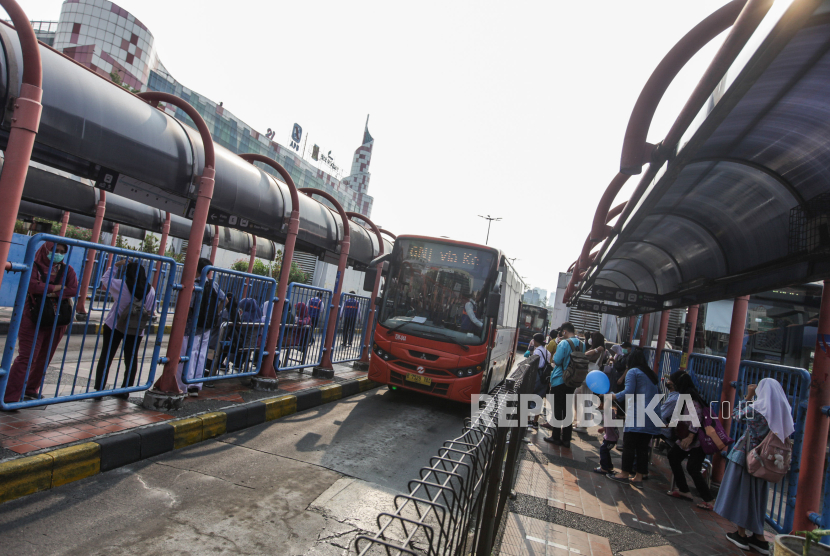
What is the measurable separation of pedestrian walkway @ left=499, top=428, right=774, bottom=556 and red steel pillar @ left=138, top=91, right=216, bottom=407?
12.7ft

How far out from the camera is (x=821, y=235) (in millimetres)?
4027

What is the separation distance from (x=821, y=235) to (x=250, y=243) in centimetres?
1374

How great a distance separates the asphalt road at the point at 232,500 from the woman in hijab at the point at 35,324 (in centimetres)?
137

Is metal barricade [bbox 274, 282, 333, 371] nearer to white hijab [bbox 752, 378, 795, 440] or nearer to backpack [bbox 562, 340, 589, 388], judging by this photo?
backpack [bbox 562, 340, 589, 388]

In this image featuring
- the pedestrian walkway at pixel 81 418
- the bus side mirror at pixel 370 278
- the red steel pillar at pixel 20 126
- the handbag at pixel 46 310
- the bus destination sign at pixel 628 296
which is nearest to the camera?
the red steel pillar at pixel 20 126

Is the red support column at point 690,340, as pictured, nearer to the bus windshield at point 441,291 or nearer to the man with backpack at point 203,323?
the bus windshield at point 441,291

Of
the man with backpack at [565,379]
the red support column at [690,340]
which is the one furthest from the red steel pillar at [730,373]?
the man with backpack at [565,379]

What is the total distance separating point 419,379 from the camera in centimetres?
826

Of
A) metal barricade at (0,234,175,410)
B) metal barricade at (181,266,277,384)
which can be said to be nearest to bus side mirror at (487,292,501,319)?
metal barricade at (181,266,277,384)

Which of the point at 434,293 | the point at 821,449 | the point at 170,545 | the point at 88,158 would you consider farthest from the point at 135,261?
the point at 821,449

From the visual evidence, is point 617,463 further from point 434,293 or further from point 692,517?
point 434,293

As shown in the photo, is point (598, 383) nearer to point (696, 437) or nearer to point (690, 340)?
point (696, 437)

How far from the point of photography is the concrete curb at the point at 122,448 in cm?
339

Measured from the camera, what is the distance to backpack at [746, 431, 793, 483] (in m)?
4.34
